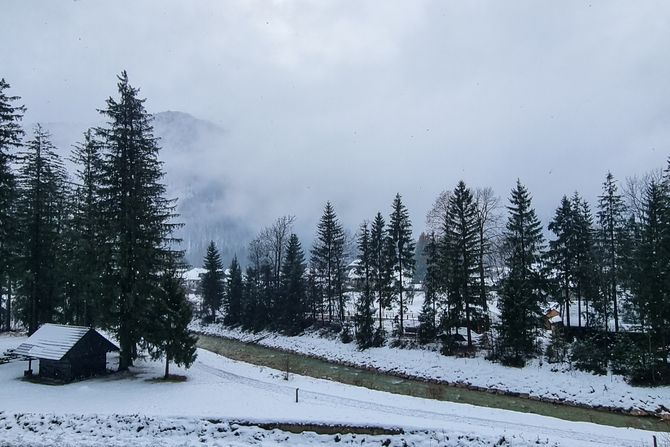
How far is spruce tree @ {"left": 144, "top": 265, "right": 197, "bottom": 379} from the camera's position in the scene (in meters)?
25.7

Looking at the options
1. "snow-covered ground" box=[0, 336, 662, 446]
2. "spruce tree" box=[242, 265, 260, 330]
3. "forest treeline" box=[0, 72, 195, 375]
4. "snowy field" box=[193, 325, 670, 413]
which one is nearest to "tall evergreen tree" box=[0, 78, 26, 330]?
"forest treeline" box=[0, 72, 195, 375]

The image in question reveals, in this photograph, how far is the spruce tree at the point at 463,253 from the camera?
123ft

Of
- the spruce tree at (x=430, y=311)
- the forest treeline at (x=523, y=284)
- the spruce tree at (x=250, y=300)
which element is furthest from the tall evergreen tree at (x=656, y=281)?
the spruce tree at (x=250, y=300)

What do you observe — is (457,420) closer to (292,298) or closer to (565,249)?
(565,249)

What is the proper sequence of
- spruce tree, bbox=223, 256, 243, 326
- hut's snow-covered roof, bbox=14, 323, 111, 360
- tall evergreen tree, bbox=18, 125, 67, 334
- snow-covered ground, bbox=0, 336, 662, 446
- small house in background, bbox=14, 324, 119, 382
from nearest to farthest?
snow-covered ground, bbox=0, 336, 662, 446, hut's snow-covered roof, bbox=14, 323, 111, 360, small house in background, bbox=14, 324, 119, 382, tall evergreen tree, bbox=18, 125, 67, 334, spruce tree, bbox=223, 256, 243, 326

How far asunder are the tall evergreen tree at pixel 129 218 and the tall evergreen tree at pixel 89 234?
52cm

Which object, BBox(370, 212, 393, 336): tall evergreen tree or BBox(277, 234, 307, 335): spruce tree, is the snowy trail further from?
BBox(277, 234, 307, 335): spruce tree

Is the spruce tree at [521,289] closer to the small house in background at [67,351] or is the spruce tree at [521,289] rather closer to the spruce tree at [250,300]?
the small house in background at [67,351]

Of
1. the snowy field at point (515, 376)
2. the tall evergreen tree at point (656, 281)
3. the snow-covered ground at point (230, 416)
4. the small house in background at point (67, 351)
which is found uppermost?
the tall evergreen tree at point (656, 281)

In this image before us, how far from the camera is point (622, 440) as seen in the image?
55.2 feet

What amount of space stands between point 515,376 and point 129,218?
94.9 ft

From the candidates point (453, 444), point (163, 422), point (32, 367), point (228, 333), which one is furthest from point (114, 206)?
point (228, 333)

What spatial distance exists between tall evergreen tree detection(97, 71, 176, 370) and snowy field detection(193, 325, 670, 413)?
2091 centimetres

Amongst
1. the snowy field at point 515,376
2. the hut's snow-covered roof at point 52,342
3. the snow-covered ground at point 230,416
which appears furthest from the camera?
the snowy field at point 515,376
